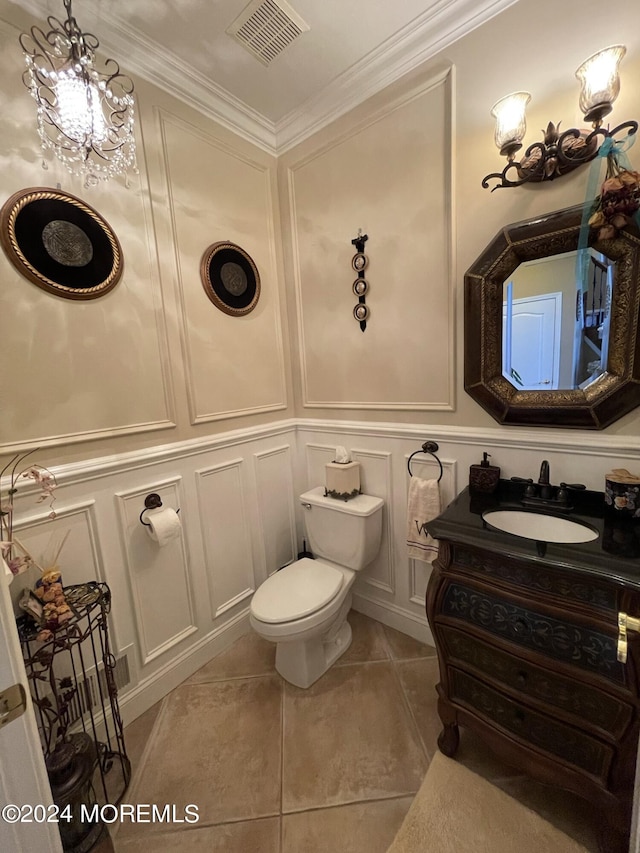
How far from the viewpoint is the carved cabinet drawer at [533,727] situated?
1016mm

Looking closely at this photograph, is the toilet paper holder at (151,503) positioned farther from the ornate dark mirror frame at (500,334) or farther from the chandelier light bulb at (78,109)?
the ornate dark mirror frame at (500,334)

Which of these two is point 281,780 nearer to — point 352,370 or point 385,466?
point 385,466

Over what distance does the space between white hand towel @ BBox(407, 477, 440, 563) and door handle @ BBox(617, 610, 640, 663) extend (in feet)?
2.65

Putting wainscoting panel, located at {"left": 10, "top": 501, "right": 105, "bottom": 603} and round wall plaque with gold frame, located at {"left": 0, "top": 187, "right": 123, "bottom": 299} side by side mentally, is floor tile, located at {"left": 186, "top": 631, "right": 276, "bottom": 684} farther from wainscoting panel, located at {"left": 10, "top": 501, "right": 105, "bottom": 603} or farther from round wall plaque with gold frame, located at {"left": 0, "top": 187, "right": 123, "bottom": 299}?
round wall plaque with gold frame, located at {"left": 0, "top": 187, "right": 123, "bottom": 299}

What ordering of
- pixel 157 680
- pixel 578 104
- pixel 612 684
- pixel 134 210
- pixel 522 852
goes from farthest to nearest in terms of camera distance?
pixel 157 680 → pixel 134 210 → pixel 578 104 → pixel 522 852 → pixel 612 684

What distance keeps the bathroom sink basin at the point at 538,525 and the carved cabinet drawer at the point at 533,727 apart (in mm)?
539

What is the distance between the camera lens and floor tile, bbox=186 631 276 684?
5.85 ft

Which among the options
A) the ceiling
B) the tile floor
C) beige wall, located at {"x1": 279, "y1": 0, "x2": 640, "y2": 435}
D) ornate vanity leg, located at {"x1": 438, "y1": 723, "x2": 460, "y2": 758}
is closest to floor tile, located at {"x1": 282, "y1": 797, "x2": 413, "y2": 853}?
the tile floor

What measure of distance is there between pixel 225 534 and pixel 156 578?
1.29 feet

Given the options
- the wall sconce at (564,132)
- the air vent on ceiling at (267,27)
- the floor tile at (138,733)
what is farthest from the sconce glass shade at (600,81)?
the floor tile at (138,733)

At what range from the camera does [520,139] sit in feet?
4.09

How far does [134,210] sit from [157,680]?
2129 millimetres

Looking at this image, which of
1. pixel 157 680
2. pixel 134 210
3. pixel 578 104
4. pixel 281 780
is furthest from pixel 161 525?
pixel 578 104

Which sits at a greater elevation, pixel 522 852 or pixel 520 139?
pixel 520 139
